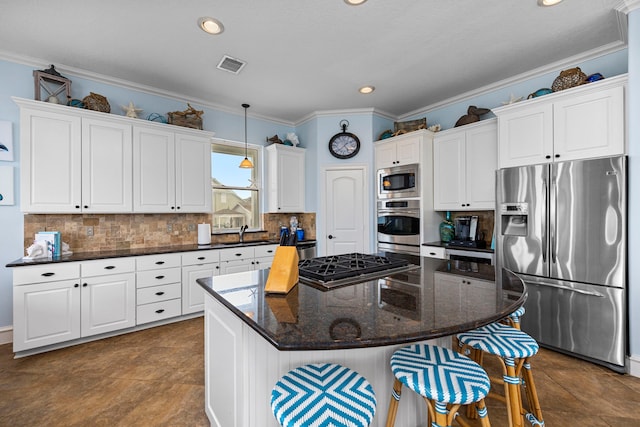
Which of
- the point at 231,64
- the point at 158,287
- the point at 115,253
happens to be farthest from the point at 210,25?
the point at 158,287

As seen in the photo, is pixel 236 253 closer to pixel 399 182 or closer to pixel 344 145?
pixel 344 145

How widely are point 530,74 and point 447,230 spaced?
78.8 inches

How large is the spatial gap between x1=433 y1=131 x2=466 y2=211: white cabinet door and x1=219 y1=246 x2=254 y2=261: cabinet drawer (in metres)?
2.61

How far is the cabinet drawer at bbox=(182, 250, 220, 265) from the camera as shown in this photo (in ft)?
11.4

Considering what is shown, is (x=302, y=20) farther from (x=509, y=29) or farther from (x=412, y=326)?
(x=412, y=326)

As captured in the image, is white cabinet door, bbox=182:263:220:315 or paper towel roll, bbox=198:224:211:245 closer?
white cabinet door, bbox=182:263:220:315

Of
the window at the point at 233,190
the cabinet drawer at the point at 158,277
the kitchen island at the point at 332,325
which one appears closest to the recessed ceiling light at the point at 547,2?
the kitchen island at the point at 332,325

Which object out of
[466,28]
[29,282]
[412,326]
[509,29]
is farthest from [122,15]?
[509,29]

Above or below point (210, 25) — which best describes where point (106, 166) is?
below

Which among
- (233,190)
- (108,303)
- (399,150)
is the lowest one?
(108,303)

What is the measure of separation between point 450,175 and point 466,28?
5.58 feet

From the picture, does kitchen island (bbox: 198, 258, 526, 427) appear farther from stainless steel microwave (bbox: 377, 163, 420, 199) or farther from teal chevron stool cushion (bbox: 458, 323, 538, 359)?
stainless steel microwave (bbox: 377, 163, 420, 199)

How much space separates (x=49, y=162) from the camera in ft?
9.29

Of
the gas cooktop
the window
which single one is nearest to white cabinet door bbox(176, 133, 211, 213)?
the window
